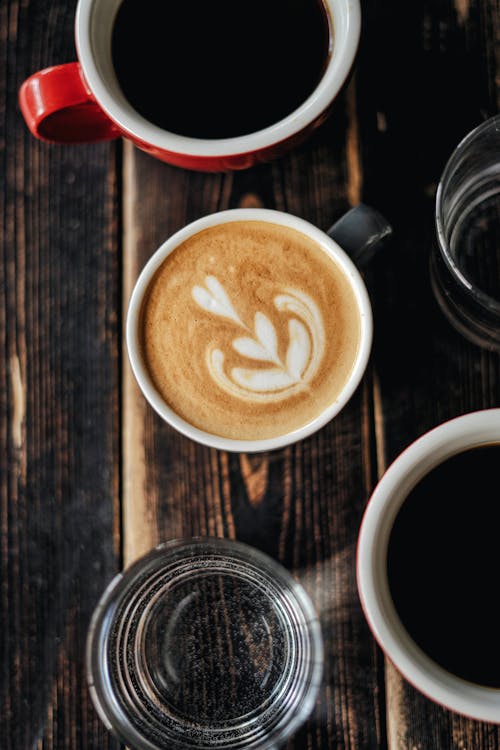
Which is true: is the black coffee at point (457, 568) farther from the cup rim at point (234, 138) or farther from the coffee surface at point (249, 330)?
the cup rim at point (234, 138)

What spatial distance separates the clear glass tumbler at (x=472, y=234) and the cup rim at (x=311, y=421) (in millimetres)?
82

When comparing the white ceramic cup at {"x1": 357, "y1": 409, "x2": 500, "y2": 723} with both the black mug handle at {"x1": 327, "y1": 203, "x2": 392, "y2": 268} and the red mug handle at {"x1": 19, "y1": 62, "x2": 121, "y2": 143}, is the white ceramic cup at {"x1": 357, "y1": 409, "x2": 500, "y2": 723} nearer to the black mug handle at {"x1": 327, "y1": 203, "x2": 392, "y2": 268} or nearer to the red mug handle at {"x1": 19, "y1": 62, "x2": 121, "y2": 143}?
the black mug handle at {"x1": 327, "y1": 203, "x2": 392, "y2": 268}

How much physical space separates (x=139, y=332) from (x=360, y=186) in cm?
25

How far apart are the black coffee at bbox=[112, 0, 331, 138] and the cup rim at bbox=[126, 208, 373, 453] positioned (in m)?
0.08

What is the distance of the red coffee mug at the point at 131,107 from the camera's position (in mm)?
669

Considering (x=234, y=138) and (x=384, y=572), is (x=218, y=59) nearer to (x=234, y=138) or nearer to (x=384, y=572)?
(x=234, y=138)

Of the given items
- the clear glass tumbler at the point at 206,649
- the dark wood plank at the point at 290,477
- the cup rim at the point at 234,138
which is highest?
the cup rim at the point at 234,138

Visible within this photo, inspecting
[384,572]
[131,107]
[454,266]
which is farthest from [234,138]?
[384,572]

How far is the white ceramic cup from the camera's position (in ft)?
2.00

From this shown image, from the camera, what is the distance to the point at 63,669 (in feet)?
2.57

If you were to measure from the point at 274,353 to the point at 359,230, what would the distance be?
127 millimetres

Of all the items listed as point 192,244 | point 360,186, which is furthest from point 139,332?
point 360,186

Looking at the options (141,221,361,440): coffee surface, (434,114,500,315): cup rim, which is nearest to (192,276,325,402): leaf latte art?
(141,221,361,440): coffee surface

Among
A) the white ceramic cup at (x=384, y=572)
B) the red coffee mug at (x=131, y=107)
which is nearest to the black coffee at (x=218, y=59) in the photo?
the red coffee mug at (x=131, y=107)
